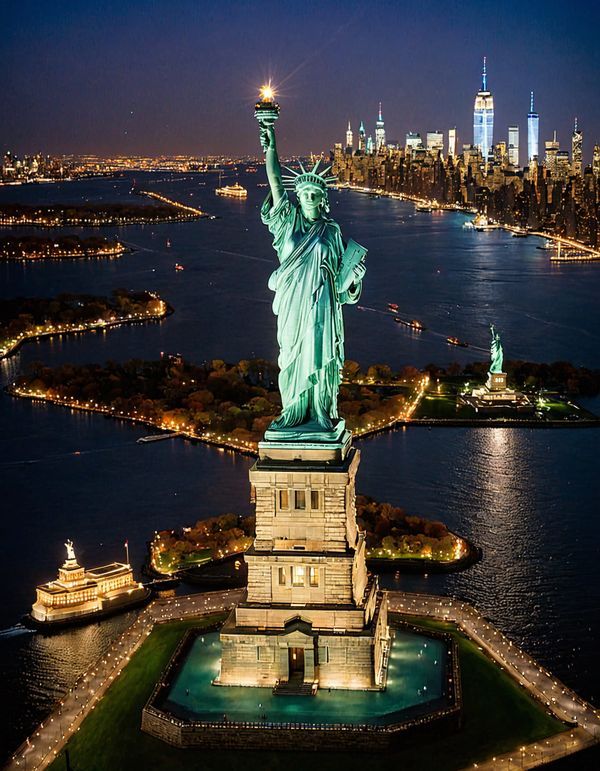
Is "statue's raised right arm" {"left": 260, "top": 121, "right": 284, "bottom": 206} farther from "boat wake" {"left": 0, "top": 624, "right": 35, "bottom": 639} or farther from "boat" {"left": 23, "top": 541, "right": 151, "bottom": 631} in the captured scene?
"boat wake" {"left": 0, "top": 624, "right": 35, "bottom": 639}

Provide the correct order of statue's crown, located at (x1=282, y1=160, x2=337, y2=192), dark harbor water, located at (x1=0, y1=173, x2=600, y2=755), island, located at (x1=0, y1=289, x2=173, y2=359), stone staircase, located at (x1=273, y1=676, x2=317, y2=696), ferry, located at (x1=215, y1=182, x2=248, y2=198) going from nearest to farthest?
stone staircase, located at (x1=273, y1=676, x2=317, y2=696)
statue's crown, located at (x1=282, y1=160, x2=337, y2=192)
dark harbor water, located at (x1=0, y1=173, x2=600, y2=755)
island, located at (x1=0, y1=289, x2=173, y2=359)
ferry, located at (x1=215, y1=182, x2=248, y2=198)

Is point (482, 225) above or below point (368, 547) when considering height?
above

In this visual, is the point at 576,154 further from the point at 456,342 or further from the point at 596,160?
the point at 456,342

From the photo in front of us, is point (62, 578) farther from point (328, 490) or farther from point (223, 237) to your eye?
point (223, 237)

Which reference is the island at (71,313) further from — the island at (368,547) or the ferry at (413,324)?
the island at (368,547)

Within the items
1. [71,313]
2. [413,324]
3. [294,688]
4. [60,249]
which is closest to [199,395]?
[413,324]

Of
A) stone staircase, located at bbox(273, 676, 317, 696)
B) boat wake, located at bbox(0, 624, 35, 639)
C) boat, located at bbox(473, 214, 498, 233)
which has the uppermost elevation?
boat, located at bbox(473, 214, 498, 233)

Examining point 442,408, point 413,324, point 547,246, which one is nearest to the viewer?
point 442,408

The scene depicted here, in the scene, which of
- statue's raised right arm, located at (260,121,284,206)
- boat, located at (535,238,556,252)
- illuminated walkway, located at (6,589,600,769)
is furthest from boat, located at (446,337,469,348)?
boat, located at (535,238,556,252)
